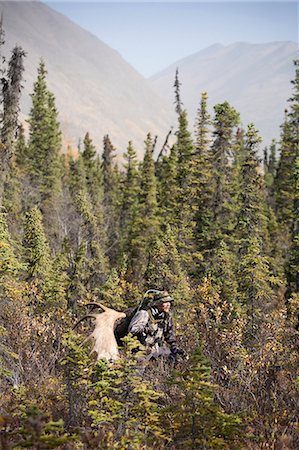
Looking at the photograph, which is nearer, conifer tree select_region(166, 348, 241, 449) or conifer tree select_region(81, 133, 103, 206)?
conifer tree select_region(166, 348, 241, 449)

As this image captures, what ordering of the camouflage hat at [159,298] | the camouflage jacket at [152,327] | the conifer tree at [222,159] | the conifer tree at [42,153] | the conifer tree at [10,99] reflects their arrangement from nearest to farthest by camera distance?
the camouflage jacket at [152,327] < the camouflage hat at [159,298] < the conifer tree at [10,99] < the conifer tree at [222,159] < the conifer tree at [42,153]

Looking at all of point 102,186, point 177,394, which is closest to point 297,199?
point 177,394

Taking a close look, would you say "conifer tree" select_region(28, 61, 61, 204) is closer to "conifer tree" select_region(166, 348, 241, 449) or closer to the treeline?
the treeline

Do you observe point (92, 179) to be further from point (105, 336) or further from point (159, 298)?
point (105, 336)

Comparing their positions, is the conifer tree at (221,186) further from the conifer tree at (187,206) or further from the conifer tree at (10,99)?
the conifer tree at (10,99)

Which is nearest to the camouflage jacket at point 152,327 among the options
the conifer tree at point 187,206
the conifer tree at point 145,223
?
the conifer tree at point 187,206

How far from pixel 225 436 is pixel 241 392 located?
180cm

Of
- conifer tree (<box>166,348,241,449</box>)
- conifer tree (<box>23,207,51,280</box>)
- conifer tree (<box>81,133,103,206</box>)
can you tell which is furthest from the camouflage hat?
conifer tree (<box>81,133,103,206</box>)

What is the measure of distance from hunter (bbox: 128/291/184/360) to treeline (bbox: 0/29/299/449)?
335 millimetres

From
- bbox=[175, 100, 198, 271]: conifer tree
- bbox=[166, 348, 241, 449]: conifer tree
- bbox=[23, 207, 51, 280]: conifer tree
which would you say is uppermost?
bbox=[175, 100, 198, 271]: conifer tree

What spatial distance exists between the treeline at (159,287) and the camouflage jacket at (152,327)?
1.62 ft

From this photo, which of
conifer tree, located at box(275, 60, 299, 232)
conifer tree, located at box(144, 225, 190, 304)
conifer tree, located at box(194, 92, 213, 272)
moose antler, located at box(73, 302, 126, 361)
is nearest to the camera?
moose antler, located at box(73, 302, 126, 361)

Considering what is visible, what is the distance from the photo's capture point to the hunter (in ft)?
25.1

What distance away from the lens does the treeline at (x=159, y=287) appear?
19.2 ft
